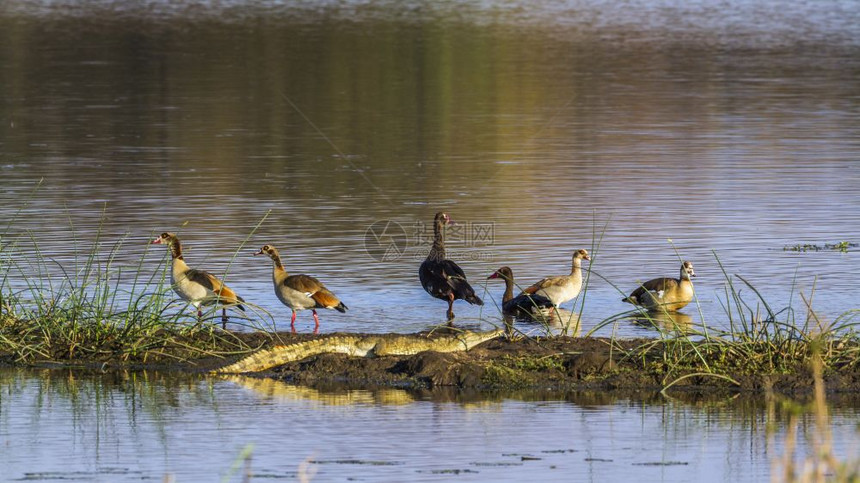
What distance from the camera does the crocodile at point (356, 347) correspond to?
447 inches

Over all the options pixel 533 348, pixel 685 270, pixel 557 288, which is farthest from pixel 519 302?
pixel 533 348

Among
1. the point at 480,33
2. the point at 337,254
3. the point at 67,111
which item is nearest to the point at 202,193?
the point at 337,254

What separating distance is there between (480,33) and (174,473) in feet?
141

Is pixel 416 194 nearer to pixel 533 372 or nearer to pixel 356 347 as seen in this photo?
pixel 356 347

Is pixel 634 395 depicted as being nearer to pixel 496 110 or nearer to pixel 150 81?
pixel 496 110

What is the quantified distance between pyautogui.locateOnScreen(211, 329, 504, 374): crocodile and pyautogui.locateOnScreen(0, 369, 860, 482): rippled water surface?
1.23ft

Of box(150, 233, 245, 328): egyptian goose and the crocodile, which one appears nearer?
the crocodile

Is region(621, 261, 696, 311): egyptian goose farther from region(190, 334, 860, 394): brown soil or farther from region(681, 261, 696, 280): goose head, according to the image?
region(190, 334, 860, 394): brown soil

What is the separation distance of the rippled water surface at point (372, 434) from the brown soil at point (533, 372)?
243mm

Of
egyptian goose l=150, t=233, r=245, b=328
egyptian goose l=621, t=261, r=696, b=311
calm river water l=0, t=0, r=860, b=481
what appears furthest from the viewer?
egyptian goose l=621, t=261, r=696, b=311

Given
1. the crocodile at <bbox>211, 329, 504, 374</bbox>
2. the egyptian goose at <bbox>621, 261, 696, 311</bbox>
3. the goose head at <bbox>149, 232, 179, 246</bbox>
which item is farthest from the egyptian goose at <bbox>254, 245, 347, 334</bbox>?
the egyptian goose at <bbox>621, 261, 696, 311</bbox>

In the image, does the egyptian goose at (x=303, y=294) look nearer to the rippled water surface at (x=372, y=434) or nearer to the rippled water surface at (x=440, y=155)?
the rippled water surface at (x=440, y=155)

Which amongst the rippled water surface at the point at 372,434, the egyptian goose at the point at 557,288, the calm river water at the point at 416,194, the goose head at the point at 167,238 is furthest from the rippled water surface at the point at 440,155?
the rippled water surface at the point at 372,434

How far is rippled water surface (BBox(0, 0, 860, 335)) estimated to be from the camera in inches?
632
